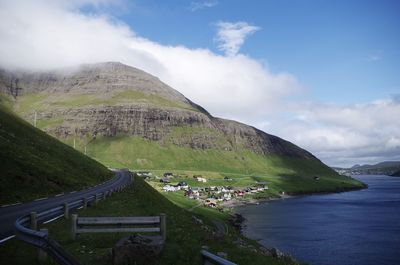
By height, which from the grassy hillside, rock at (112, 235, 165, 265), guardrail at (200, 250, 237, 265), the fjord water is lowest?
the fjord water

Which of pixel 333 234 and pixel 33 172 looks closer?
pixel 33 172

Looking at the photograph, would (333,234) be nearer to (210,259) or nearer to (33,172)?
(33,172)

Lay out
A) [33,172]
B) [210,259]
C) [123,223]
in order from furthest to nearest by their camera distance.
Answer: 1. [33,172]
2. [123,223]
3. [210,259]

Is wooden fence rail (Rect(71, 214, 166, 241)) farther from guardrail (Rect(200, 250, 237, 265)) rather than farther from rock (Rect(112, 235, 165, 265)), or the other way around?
guardrail (Rect(200, 250, 237, 265))

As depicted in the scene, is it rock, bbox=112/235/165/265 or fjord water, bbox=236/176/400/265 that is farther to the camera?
fjord water, bbox=236/176/400/265

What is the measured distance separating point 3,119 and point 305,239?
79.4 metres

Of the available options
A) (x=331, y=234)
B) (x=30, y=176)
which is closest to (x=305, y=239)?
(x=331, y=234)

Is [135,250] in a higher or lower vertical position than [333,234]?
higher

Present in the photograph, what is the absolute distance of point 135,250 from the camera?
1741cm

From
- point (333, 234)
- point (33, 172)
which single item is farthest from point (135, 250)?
point (333, 234)

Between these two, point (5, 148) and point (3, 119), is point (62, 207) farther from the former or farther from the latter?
point (3, 119)

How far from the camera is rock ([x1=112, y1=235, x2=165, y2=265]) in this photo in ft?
56.3

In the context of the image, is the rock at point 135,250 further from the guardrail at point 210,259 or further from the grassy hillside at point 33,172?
the grassy hillside at point 33,172

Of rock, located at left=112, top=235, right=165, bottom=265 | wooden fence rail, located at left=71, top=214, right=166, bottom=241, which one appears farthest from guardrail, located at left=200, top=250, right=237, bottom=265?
wooden fence rail, located at left=71, top=214, right=166, bottom=241
